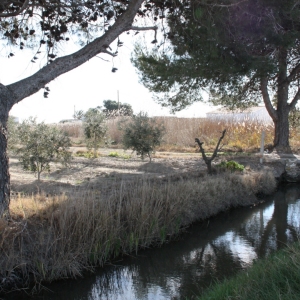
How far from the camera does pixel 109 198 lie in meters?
7.91

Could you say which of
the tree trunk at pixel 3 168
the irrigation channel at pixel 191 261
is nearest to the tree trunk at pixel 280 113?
the irrigation channel at pixel 191 261

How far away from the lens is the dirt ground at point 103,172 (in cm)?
1071

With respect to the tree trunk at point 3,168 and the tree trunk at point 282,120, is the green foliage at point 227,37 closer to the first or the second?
the tree trunk at point 3,168

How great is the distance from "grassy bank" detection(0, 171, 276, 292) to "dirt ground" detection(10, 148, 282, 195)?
77.8 inches

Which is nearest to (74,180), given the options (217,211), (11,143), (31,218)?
(11,143)

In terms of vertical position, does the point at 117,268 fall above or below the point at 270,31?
below

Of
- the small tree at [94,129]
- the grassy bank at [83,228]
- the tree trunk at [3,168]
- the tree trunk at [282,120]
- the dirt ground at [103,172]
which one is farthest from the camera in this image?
the tree trunk at [282,120]

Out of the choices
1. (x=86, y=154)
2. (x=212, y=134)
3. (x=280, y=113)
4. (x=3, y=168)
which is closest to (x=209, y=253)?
(x=3, y=168)

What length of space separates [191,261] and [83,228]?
2.17 m

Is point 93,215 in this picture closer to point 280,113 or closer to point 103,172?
point 103,172

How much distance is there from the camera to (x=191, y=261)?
302 inches

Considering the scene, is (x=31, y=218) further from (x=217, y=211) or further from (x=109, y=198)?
(x=217, y=211)

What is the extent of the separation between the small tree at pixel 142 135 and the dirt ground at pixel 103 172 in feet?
2.22

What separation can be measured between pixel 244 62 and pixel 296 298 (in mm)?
7920
